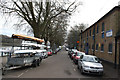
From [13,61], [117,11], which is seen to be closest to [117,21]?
[117,11]

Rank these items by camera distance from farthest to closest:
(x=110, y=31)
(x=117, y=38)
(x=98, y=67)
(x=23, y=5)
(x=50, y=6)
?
(x=50, y=6) → (x=23, y=5) → (x=110, y=31) → (x=117, y=38) → (x=98, y=67)

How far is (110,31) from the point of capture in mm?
16031

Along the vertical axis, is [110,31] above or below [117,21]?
below

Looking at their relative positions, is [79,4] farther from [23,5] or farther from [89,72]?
[89,72]

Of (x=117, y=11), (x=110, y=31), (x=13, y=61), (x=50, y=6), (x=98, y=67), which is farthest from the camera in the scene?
(x=50, y=6)

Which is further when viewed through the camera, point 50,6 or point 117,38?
point 50,6

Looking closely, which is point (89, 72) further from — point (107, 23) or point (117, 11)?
point (107, 23)

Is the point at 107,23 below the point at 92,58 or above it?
above

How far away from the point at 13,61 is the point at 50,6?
15719mm

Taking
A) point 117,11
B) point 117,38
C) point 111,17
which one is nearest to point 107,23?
point 111,17

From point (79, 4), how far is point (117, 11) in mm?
7654

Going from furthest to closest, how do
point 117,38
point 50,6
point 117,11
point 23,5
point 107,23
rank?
point 50,6
point 23,5
point 107,23
point 117,11
point 117,38

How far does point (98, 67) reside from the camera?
903cm

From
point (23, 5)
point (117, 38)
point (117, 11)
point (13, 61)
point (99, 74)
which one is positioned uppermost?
point (23, 5)
